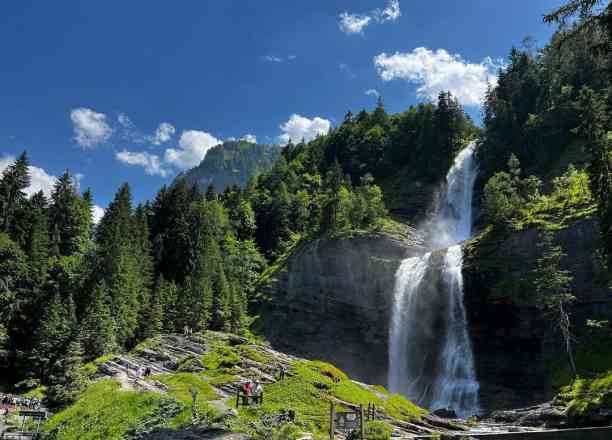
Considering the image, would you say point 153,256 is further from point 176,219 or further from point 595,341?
point 595,341

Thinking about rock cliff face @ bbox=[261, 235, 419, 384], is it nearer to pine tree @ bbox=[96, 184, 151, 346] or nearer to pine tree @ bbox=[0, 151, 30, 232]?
pine tree @ bbox=[96, 184, 151, 346]

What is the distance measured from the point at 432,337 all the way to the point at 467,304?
5.81 m

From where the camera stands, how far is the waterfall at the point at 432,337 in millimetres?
51000

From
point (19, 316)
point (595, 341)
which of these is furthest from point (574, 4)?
point (19, 316)

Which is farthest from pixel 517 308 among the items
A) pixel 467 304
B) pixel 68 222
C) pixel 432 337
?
pixel 68 222

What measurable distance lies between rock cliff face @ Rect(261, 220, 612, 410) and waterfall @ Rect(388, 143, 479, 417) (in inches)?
50.8

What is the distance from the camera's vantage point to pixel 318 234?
252ft

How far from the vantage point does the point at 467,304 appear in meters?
56.6

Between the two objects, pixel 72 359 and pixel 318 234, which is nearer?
pixel 72 359

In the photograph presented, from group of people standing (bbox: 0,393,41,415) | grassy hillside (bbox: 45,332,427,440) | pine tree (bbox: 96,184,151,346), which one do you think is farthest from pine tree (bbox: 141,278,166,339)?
group of people standing (bbox: 0,393,41,415)

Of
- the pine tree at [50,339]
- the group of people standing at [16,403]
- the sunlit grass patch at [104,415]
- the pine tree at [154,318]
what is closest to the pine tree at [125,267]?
the pine tree at [154,318]

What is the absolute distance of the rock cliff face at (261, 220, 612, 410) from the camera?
49.3 m

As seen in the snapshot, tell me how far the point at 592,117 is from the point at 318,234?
148 feet

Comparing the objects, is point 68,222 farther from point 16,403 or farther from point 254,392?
point 254,392
